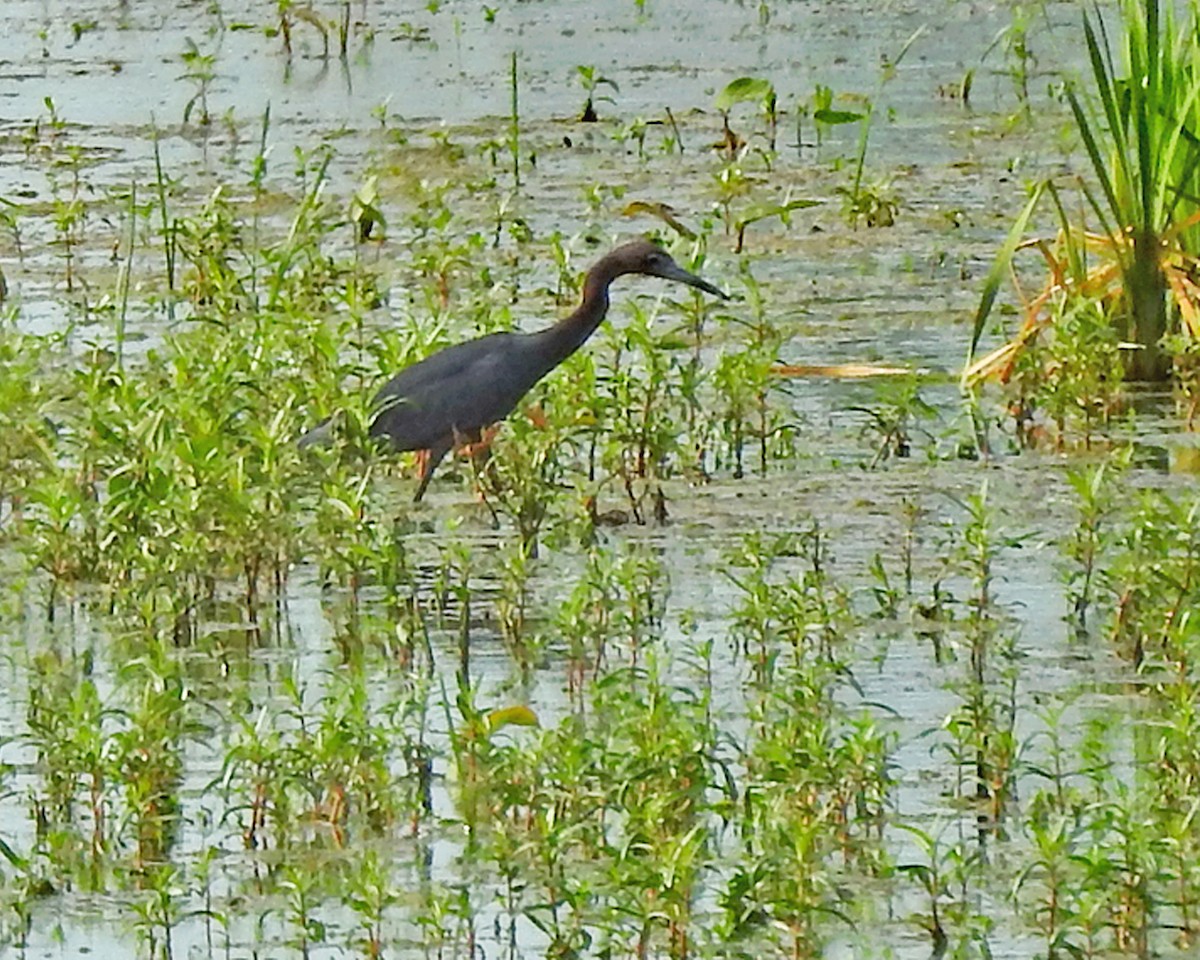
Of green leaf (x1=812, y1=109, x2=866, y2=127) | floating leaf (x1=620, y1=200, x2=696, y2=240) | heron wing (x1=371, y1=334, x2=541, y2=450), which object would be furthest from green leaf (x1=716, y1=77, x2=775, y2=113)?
heron wing (x1=371, y1=334, x2=541, y2=450)

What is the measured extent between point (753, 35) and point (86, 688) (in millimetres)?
9417

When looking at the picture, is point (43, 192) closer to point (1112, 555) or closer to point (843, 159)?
point (843, 159)

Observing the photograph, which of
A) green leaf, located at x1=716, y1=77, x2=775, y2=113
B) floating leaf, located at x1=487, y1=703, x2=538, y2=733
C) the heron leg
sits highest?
green leaf, located at x1=716, y1=77, x2=775, y2=113

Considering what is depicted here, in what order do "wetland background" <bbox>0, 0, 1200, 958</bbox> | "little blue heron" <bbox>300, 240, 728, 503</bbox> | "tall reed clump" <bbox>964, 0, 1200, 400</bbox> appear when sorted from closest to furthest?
"wetland background" <bbox>0, 0, 1200, 958</bbox>, "little blue heron" <bbox>300, 240, 728, 503</bbox>, "tall reed clump" <bbox>964, 0, 1200, 400</bbox>

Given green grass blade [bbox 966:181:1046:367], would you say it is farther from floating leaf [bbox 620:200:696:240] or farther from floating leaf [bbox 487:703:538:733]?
floating leaf [bbox 487:703:538:733]

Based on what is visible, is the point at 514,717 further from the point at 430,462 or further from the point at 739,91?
the point at 739,91

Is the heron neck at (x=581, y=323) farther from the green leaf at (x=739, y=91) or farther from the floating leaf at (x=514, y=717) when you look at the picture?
the green leaf at (x=739, y=91)

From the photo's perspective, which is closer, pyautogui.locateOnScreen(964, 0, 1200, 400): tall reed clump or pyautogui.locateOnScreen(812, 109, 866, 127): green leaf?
pyautogui.locateOnScreen(964, 0, 1200, 400): tall reed clump

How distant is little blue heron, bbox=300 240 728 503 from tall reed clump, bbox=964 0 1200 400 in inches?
39.1

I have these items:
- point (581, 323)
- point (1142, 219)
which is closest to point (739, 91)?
point (1142, 219)

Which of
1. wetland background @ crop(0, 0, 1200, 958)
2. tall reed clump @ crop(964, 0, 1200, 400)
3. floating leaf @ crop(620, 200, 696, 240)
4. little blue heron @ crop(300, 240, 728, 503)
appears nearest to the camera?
wetland background @ crop(0, 0, 1200, 958)

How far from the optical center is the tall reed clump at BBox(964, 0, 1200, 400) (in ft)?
26.6

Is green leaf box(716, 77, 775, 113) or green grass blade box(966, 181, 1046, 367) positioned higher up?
green leaf box(716, 77, 775, 113)

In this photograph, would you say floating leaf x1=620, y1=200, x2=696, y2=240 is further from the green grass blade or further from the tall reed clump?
the green grass blade
